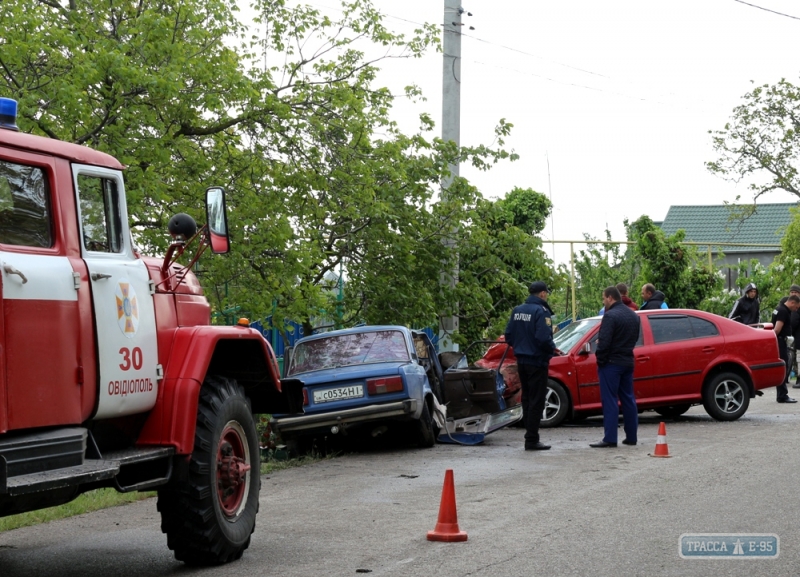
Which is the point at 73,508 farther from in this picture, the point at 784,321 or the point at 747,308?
the point at 747,308

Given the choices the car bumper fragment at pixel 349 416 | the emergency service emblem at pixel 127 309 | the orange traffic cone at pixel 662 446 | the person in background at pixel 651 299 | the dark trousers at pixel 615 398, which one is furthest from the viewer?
the person in background at pixel 651 299

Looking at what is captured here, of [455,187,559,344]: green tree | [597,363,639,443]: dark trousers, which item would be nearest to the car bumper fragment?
[597,363,639,443]: dark trousers

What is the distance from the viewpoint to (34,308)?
564 centimetres

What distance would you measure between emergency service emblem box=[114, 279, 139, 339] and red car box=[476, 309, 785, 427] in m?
9.90

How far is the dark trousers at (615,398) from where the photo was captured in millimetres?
13273

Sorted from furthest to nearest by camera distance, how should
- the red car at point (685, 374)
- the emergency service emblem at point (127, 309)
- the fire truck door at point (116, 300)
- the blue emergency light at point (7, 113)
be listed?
the red car at point (685, 374)
the emergency service emblem at point (127, 309)
the fire truck door at point (116, 300)
the blue emergency light at point (7, 113)

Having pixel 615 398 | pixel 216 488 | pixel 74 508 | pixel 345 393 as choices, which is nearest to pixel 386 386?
pixel 345 393

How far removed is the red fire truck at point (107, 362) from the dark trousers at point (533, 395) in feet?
19.9

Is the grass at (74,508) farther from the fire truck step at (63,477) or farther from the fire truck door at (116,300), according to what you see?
the fire truck step at (63,477)

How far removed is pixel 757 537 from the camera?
24.2 feet

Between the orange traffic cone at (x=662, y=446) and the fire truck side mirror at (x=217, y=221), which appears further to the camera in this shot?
the orange traffic cone at (x=662, y=446)

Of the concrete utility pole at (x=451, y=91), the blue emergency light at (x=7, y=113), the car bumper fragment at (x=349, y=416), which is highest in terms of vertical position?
the concrete utility pole at (x=451, y=91)

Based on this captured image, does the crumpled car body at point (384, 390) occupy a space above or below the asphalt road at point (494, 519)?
above

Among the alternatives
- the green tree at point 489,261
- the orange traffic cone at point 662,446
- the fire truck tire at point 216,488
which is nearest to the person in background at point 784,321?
the green tree at point 489,261
